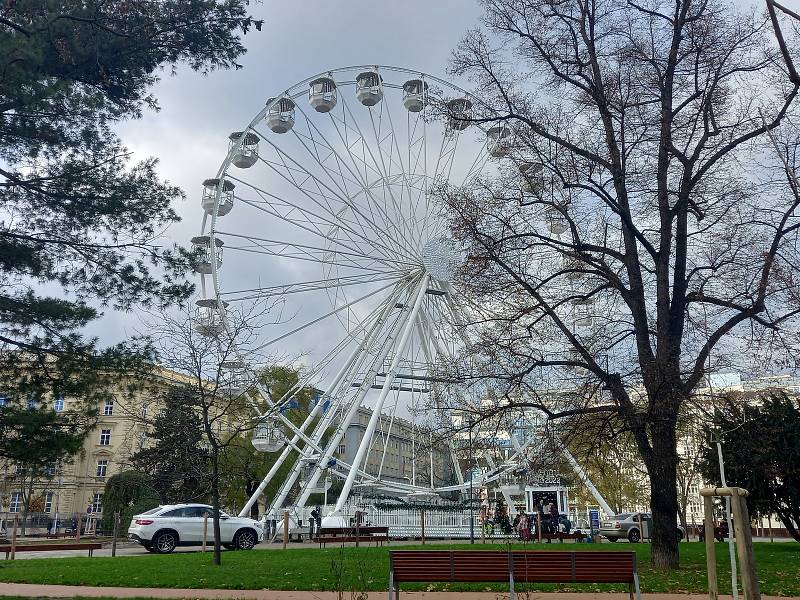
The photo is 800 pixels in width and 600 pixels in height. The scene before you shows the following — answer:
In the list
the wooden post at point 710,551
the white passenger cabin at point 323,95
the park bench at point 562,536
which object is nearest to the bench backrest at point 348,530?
the park bench at point 562,536

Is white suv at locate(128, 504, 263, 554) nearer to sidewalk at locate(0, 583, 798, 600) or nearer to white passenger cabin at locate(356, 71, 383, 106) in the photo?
sidewalk at locate(0, 583, 798, 600)

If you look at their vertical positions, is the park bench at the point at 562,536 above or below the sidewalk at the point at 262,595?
above

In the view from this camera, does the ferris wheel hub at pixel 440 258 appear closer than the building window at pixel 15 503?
Yes

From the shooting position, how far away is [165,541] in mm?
21812

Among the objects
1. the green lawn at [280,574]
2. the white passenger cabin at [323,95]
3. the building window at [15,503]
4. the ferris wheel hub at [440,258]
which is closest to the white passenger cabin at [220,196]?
the white passenger cabin at [323,95]

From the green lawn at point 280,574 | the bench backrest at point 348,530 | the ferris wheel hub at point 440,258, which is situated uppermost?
the ferris wheel hub at point 440,258

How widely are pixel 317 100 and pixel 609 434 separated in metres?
18.1

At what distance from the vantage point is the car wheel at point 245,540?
22.4 m

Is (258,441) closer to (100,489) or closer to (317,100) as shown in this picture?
(317,100)

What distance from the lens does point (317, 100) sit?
28.0 metres

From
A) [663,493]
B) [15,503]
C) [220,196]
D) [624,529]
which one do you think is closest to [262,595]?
[663,493]

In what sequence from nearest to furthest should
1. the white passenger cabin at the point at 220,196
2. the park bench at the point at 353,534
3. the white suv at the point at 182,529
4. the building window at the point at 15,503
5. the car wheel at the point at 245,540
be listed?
1. the white suv at the point at 182,529
2. the car wheel at the point at 245,540
3. the park bench at the point at 353,534
4. the white passenger cabin at the point at 220,196
5. the building window at the point at 15,503

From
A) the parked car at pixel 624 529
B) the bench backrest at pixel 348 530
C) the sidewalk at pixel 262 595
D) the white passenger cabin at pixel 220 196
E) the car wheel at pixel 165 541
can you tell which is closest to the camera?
the sidewalk at pixel 262 595

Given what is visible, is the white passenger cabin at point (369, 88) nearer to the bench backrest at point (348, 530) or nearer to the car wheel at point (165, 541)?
the bench backrest at point (348, 530)
